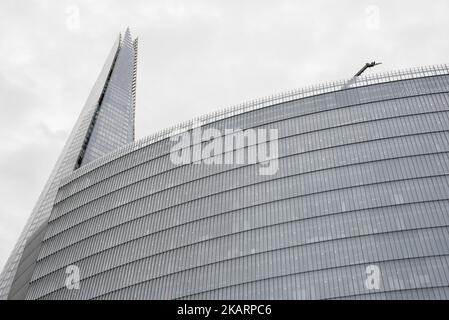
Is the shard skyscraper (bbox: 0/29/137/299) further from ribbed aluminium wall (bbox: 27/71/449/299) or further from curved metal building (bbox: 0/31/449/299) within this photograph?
ribbed aluminium wall (bbox: 27/71/449/299)

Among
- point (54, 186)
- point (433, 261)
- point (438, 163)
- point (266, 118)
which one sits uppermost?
point (54, 186)

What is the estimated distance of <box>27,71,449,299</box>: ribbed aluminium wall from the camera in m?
63.9

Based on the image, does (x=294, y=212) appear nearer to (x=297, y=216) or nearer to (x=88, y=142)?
(x=297, y=216)

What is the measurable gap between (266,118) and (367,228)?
24.6 meters

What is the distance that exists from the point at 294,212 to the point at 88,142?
281ft

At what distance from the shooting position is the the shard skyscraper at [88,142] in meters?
104

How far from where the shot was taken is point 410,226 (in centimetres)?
6419

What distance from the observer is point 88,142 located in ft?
468

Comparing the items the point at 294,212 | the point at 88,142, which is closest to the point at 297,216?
the point at 294,212

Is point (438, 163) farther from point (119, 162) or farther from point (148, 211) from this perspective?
point (119, 162)

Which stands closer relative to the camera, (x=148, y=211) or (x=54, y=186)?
(x=148, y=211)

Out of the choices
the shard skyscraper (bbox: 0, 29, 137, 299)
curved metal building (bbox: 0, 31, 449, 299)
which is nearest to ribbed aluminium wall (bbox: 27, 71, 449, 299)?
curved metal building (bbox: 0, 31, 449, 299)
